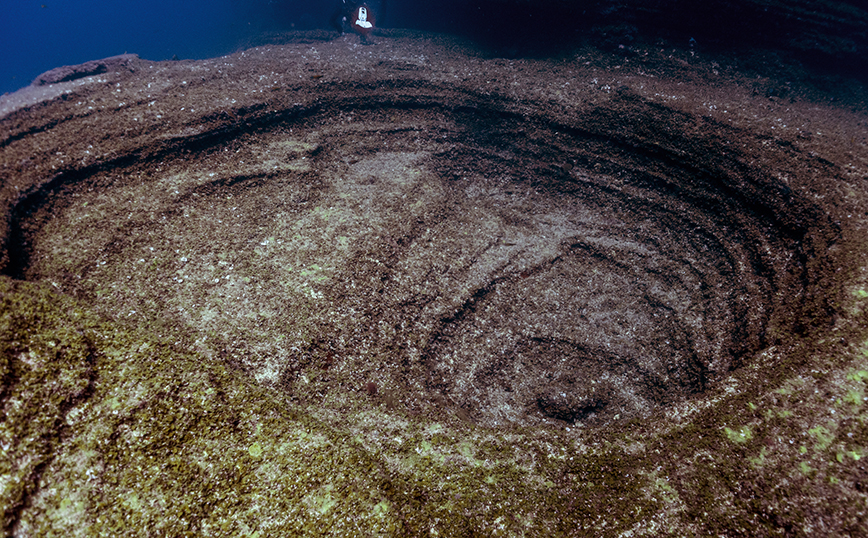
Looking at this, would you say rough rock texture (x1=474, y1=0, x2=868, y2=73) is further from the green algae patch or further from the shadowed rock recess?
the green algae patch

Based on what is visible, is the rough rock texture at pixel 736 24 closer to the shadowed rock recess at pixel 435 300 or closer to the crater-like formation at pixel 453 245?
the shadowed rock recess at pixel 435 300

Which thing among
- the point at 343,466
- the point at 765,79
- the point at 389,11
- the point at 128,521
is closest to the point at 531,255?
the point at 343,466

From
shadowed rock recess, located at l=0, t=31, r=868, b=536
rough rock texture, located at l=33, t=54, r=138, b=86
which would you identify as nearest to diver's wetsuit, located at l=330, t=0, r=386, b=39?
shadowed rock recess, located at l=0, t=31, r=868, b=536

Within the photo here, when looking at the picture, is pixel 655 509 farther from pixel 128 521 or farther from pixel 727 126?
pixel 727 126

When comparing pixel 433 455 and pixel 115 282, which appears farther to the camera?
pixel 115 282

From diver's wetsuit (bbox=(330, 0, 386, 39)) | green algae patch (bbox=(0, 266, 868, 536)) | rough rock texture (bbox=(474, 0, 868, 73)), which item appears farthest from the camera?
diver's wetsuit (bbox=(330, 0, 386, 39))

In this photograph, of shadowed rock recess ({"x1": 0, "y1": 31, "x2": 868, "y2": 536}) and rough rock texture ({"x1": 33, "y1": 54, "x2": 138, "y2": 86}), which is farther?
rough rock texture ({"x1": 33, "y1": 54, "x2": 138, "y2": 86})

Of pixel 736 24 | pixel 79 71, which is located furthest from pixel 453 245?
pixel 79 71
